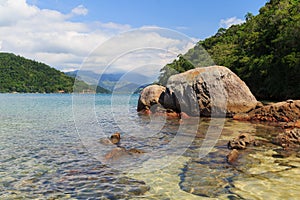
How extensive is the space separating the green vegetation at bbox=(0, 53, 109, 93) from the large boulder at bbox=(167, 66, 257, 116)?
330 ft

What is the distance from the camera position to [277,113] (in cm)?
1652

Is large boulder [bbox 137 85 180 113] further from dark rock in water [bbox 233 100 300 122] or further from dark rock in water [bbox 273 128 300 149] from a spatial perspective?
dark rock in water [bbox 273 128 300 149]

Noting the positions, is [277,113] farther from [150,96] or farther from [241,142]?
[150,96]

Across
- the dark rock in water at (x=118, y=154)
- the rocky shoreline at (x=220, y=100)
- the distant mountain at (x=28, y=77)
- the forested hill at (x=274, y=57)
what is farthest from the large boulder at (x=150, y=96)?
the distant mountain at (x=28, y=77)

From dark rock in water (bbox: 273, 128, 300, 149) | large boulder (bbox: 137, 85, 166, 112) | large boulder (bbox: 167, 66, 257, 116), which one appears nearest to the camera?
dark rock in water (bbox: 273, 128, 300, 149)

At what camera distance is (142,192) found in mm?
5859

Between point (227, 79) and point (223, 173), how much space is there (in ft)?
40.1

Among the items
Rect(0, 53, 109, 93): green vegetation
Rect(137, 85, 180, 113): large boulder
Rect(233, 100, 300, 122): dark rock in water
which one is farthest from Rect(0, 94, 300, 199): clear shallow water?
Rect(0, 53, 109, 93): green vegetation

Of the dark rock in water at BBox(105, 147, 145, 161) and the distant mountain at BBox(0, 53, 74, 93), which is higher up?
the distant mountain at BBox(0, 53, 74, 93)

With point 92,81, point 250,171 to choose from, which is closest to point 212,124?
point 92,81

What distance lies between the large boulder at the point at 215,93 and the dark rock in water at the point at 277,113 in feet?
2.65

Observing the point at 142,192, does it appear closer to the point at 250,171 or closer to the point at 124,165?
the point at 124,165

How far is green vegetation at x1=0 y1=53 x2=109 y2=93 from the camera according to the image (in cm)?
12038

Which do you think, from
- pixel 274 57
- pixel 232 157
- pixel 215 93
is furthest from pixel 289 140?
pixel 274 57
